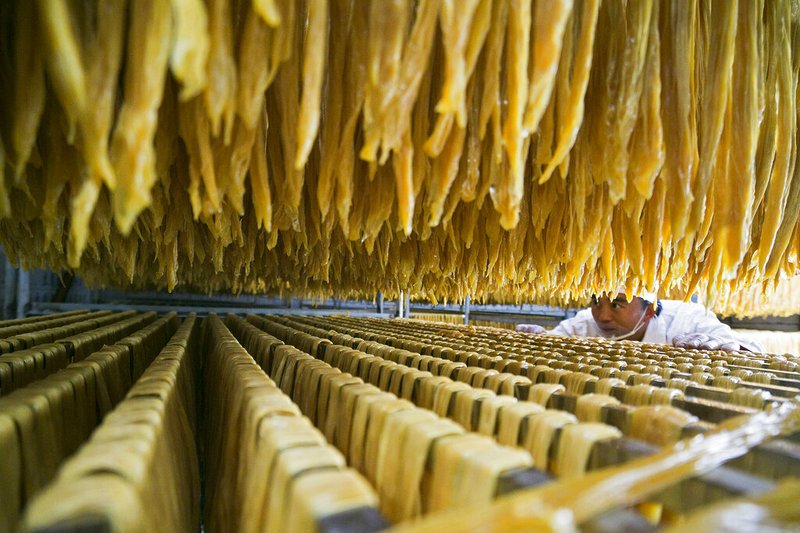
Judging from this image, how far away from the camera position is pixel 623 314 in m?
3.04

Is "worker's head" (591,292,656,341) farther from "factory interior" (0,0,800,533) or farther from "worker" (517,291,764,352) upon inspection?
"factory interior" (0,0,800,533)

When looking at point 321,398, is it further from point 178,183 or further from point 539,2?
point 539,2

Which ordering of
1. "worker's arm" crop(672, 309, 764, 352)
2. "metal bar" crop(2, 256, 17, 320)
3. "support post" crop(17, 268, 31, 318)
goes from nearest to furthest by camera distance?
1. "worker's arm" crop(672, 309, 764, 352)
2. "support post" crop(17, 268, 31, 318)
3. "metal bar" crop(2, 256, 17, 320)

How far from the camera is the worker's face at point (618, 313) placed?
299 centimetres

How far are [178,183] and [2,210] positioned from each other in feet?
1.02

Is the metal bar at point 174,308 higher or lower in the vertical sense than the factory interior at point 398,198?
lower

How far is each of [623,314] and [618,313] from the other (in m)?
0.03

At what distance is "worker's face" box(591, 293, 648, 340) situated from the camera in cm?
299

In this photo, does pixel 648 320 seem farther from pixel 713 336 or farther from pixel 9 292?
pixel 9 292

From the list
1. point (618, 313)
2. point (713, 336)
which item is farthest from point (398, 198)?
point (618, 313)

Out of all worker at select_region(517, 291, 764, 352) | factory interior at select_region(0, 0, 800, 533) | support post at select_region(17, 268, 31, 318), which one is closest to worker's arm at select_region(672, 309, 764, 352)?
worker at select_region(517, 291, 764, 352)

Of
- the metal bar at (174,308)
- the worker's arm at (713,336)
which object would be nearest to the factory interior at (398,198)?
the worker's arm at (713,336)

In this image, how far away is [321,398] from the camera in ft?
2.21

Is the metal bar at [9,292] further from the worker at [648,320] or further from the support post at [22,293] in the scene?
the worker at [648,320]
